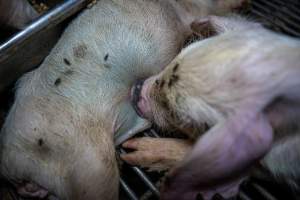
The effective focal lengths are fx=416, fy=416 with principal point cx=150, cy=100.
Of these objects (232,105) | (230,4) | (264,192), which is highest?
(232,105)

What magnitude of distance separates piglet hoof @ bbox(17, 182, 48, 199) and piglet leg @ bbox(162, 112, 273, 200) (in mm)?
511

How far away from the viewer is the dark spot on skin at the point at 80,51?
160 centimetres

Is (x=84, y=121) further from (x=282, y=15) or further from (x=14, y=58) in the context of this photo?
(x=282, y=15)

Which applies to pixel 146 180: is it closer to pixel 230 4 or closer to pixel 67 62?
pixel 67 62

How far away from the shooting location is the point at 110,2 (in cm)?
178

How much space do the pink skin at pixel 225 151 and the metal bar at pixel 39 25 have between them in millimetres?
715

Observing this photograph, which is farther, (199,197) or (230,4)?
(230,4)

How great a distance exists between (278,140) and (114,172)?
0.58 metres

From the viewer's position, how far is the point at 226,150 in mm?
1164

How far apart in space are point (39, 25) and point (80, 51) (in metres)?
0.19

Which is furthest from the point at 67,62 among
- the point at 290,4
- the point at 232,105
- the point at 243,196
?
the point at 290,4

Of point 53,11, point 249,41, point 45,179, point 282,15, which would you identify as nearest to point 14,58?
point 53,11

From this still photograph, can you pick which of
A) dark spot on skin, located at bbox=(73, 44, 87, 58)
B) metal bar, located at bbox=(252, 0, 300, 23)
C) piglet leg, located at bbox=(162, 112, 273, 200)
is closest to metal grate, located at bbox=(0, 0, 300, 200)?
dark spot on skin, located at bbox=(73, 44, 87, 58)

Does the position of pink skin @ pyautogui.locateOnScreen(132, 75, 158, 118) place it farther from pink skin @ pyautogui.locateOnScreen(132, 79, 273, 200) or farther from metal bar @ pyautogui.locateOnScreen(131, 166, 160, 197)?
pink skin @ pyautogui.locateOnScreen(132, 79, 273, 200)
